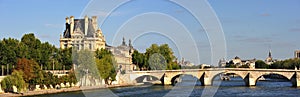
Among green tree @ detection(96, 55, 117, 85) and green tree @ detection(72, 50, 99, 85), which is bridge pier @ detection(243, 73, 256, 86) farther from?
green tree @ detection(72, 50, 99, 85)

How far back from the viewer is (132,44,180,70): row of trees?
6481 centimetres

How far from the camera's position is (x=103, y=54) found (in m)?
53.6

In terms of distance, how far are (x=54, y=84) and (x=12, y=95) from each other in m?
8.06

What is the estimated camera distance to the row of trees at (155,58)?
64.8m

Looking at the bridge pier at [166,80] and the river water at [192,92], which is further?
the bridge pier at [166,80]

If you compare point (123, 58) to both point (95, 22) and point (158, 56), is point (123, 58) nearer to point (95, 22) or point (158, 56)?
point (158, 56)

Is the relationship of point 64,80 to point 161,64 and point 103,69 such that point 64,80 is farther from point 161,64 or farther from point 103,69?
point 161,64

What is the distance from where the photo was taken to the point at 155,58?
2554 inches

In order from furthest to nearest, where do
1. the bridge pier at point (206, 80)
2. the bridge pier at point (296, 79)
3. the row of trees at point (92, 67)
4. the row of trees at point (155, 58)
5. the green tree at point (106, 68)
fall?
the row of trees at point (155, 58), the bridge pier at point (206, 80), the green tree at point (106, 68), the bridge pier at point (296, 79), the row of trees at point (92, 67)

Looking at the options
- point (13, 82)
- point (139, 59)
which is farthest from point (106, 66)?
point (139, 59)

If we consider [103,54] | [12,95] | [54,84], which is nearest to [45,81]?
[54,84]

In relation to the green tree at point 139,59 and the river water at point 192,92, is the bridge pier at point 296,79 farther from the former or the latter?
the green tree at point 139,59

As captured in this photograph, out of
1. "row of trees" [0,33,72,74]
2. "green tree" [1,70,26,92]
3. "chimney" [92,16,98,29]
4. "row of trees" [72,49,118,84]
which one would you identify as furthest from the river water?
"chimney" [92,16,98,29]

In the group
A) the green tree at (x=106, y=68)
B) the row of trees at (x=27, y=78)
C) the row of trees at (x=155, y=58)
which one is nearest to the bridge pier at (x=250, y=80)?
the green tree at (x=106, y=68)
